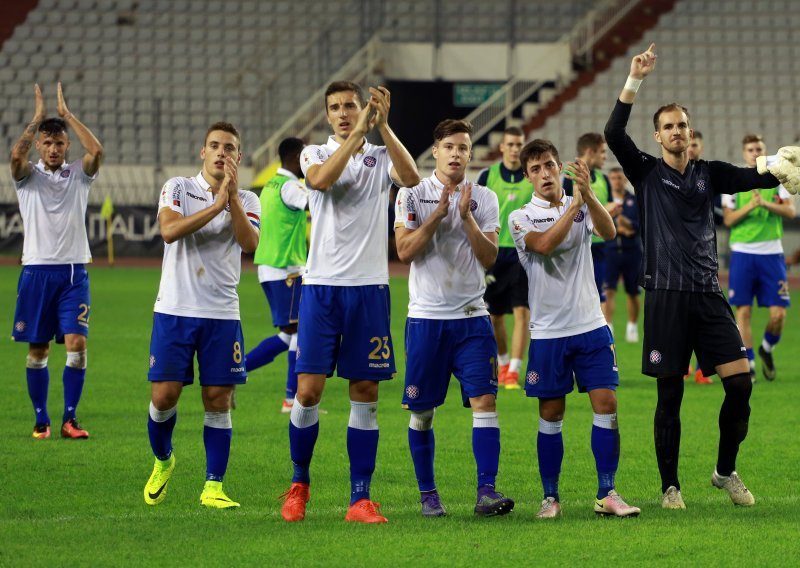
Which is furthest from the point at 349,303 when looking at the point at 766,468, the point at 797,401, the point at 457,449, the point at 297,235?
the point at 797,401

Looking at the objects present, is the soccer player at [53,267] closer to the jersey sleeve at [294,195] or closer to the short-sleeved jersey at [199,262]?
the jersey sleeve at [294,195]

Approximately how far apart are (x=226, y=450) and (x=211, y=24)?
2948 cm

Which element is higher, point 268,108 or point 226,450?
point 268,108

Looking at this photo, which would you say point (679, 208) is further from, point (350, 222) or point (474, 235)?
point (350, 222)

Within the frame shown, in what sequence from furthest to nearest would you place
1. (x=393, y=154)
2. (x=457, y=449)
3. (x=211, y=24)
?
(x=211, y=24), (x=457, y=449), (x=393, y=154)

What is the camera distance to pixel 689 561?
574cm

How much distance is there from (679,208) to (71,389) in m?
4.62

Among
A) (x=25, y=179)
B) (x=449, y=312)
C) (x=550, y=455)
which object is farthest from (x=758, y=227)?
(x=25, y=179)

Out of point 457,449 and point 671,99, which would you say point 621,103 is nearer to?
point 457,449

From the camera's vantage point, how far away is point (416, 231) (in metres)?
6.71

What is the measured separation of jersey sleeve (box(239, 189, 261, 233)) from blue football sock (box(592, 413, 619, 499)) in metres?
2.12

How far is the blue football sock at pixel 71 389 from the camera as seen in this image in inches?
369

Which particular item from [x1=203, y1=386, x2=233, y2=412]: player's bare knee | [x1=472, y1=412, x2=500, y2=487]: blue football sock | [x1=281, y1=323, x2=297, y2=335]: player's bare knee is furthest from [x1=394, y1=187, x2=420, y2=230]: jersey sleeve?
[x1=281, y1=323, x2=297, y2=335]: player's bare knee

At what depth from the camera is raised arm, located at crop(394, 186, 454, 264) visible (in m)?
6.57
